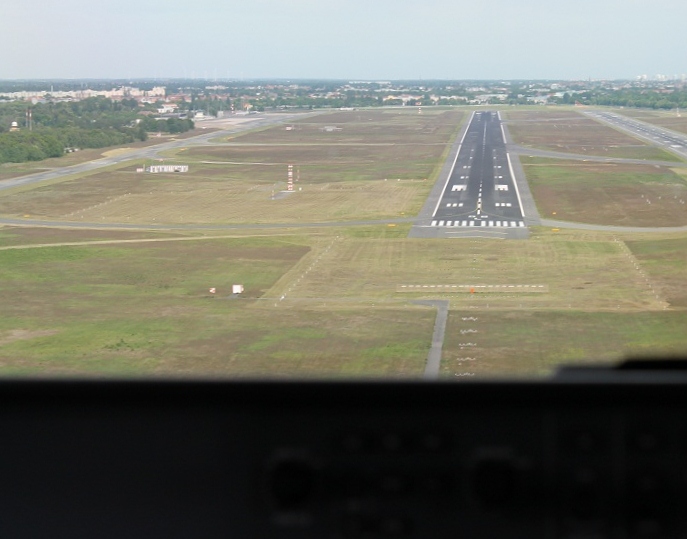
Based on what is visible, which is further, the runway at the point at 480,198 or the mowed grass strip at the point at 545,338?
the runway at the point at 480,198

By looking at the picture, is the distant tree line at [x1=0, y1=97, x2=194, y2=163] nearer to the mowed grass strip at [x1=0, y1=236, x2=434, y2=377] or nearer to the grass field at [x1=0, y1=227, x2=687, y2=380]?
the grass field at [x1=0, y1=227, x2=687, y2=380]

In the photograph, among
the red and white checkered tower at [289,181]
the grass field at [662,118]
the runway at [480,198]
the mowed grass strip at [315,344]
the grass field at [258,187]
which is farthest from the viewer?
the grass field at [662,118]

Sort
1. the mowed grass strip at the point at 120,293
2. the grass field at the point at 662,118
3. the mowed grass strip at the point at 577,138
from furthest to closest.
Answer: the grass field at the point at 662,118, the mowed grass strip at the point at 577,138, the mowed grass strip at the point at 120,293

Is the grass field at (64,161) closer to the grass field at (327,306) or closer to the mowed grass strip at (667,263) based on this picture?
the grass field at (327,306)

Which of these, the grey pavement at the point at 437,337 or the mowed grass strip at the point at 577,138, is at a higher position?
the grey pavement at the point at 437,337

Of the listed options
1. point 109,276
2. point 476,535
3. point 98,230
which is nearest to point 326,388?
point 476,535

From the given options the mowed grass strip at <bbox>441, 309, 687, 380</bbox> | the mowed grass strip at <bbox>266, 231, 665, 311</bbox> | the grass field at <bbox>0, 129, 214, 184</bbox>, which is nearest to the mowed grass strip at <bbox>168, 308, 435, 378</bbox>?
the mowed grass strip at <bbox>441, 309, 687, 380</bbox>

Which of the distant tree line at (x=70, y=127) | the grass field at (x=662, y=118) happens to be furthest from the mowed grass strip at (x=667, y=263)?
the grass field at (x=662, y=118)
